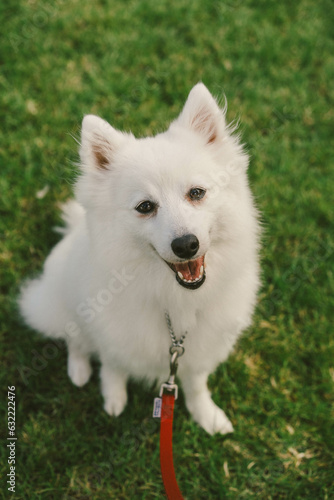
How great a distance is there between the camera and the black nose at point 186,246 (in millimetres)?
1801

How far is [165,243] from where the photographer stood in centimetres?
186

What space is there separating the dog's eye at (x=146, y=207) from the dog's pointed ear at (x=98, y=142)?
0.32 m

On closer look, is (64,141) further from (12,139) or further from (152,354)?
(152,354)

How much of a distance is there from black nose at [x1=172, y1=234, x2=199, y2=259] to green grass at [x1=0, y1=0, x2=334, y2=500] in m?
1.41

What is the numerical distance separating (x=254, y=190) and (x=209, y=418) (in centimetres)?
197

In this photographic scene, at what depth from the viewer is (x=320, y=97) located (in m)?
4.35

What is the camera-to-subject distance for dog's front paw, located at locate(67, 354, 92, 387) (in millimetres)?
2857

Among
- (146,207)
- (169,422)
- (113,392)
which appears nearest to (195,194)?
(146,207)

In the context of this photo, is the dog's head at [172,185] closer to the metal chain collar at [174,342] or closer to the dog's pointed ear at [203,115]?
the dog's pointed ear at [203,115]

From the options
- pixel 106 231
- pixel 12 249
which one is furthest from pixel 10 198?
pixel 106 231

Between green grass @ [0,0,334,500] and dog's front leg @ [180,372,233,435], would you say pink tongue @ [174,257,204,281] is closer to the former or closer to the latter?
dog's front leg @ [180,372,233,435]

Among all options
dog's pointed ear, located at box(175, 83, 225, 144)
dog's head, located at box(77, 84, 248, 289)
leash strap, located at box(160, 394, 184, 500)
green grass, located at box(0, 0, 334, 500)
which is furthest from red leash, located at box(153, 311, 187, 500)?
dog's pointed ear, located at box(175, 83, 225, 144)

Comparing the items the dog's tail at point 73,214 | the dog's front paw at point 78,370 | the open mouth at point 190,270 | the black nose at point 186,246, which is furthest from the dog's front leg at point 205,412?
the dog's tail at point 73,214

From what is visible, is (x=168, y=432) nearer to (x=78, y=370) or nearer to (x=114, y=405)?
(x=114, y=405)
